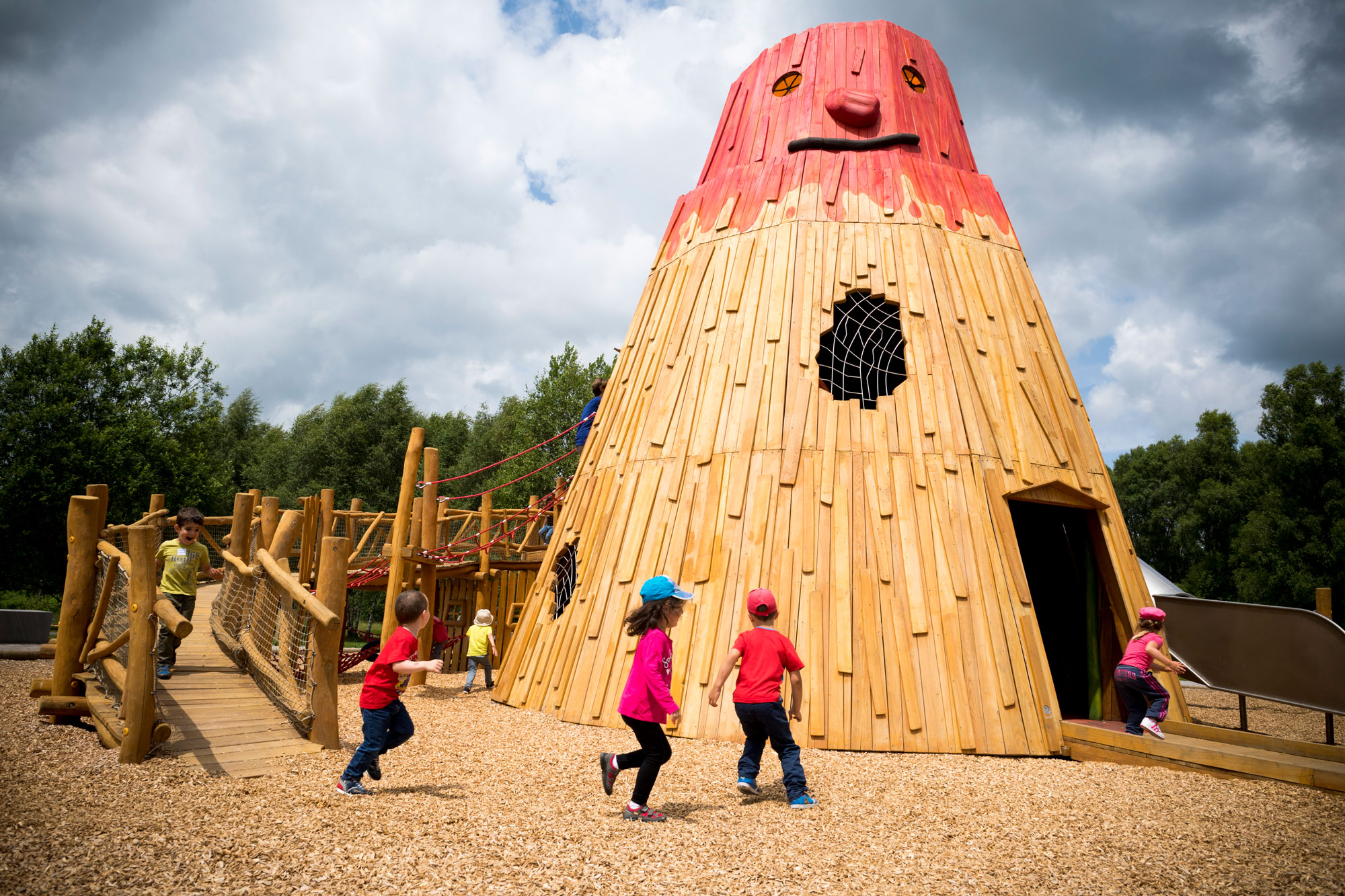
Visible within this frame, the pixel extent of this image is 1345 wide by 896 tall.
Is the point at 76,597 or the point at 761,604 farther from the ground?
the point at 761,604

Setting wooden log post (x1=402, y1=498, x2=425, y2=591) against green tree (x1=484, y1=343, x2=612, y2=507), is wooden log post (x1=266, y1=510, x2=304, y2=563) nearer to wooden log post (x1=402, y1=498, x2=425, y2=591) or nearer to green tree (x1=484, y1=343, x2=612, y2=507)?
wooden log post (x1=402, y1=498, x2=425, y2=591)

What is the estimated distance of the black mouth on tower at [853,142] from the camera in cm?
830

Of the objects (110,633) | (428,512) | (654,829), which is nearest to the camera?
(654,829)

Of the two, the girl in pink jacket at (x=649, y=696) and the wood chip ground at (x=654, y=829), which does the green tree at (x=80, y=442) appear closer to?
the wood chip ground at (x=654, y=829)

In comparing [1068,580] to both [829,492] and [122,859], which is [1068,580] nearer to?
[829,492]

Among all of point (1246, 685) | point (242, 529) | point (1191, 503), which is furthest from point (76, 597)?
point (1191, 503)

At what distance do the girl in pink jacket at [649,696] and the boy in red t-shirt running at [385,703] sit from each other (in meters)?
1.09

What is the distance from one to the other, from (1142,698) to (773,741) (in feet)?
11.2

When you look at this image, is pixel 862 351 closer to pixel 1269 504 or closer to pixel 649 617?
pixel 649 617

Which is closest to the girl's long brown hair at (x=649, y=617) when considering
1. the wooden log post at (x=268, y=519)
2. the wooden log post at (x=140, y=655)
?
the wooden log post at (x=140, y=655)

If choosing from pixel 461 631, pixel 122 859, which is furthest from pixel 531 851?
pixel 461 631

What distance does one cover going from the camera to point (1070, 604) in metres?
8.40

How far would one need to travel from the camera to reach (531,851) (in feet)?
11.0

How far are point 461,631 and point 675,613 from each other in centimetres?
1379
